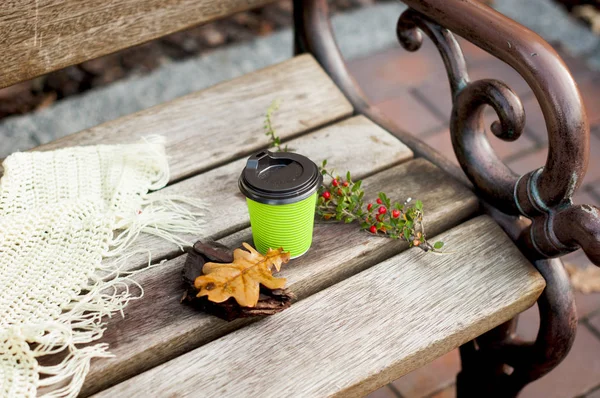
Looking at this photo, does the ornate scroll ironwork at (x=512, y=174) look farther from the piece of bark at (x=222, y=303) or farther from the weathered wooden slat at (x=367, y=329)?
the piece of bark at (x=222, y=303)

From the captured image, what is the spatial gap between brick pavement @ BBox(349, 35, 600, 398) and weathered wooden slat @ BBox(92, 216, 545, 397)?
0.62 meters

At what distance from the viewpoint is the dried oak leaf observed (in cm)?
100

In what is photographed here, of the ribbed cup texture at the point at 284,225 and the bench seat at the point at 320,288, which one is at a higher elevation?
the ribbed cup texture at the point at 284,225

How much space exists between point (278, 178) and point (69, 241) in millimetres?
375

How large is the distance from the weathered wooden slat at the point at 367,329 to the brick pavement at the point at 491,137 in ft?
2.04

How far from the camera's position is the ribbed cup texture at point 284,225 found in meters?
1.04

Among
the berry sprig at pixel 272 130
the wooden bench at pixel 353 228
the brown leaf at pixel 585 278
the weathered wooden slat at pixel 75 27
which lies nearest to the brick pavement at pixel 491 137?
the brown leaf at pixel 585 278

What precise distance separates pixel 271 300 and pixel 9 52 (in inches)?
28.1

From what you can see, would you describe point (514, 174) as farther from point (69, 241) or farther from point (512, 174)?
point (69, 241)

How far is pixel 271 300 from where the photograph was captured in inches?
41.1

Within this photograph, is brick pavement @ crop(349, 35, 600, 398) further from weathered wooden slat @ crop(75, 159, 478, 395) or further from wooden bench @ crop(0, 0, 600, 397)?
weathered wooden slat @ crop(75, 159, 478, 395)

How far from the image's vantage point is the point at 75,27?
135cm

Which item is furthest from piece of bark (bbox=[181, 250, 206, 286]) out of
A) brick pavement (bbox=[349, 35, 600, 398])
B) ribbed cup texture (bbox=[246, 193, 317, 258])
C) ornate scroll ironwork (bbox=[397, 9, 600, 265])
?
brick pavement (bbox=[349, 35, 600, 398])

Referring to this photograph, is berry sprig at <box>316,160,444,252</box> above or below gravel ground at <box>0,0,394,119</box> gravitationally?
above
